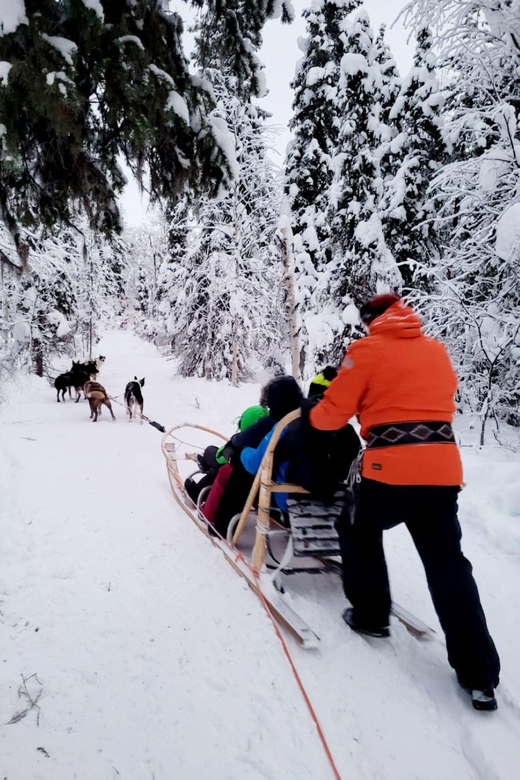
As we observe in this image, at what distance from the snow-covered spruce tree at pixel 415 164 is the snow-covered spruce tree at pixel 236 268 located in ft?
12.6

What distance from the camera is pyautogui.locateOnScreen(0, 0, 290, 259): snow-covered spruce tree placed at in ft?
7.43

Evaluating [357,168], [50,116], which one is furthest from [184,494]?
[357,168]

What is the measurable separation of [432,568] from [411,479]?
54 centimetres

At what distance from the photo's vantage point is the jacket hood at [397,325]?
231 centimetres

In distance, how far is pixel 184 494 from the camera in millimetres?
4781

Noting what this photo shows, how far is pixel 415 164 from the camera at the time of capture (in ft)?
36.5

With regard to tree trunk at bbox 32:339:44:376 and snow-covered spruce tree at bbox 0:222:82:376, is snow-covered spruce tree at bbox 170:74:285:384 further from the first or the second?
tree trunk at bbox 32:339:44:376

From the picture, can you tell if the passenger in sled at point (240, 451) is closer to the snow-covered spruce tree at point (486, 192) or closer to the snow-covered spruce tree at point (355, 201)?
the snow-covered spruce tree at point (486, 192)

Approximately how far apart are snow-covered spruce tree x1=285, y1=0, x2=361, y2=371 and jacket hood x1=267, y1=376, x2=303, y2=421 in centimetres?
940

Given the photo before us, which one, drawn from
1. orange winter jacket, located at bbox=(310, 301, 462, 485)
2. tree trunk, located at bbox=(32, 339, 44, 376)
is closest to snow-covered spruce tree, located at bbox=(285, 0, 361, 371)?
orange winter jacket, located at bbox=(310, 301, 462, 485)

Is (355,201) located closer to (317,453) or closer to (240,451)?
(240,451)

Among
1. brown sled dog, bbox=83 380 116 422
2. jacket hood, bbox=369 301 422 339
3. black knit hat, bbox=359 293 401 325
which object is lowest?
brown sled dog, bbox=83 380 116 422

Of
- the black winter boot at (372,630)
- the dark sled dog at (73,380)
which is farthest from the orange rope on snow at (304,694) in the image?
the dark sled dog at (73,380)

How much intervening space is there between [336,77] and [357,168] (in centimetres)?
403
